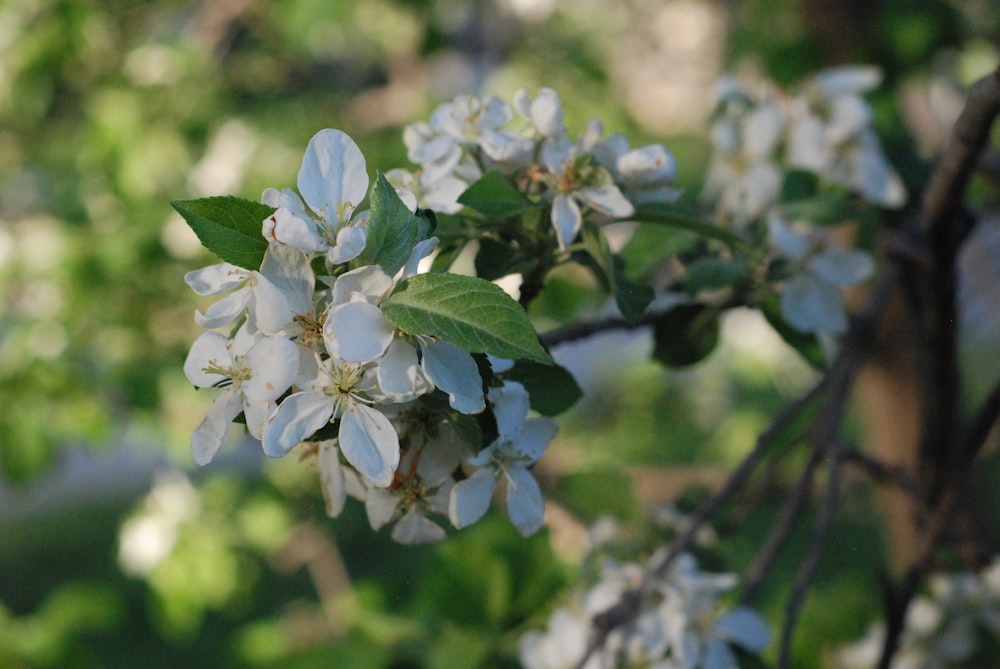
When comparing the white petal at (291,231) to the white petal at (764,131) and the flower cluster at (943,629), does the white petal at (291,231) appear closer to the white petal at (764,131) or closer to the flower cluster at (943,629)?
the white petal at (764,131)

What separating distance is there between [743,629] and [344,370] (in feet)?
1.36

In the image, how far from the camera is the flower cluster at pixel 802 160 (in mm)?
761

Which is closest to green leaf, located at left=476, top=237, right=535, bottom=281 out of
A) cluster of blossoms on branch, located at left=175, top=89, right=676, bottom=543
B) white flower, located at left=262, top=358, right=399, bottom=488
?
cluster of blossoms on branch, located at left=175, top=89, right=676, bottom=543

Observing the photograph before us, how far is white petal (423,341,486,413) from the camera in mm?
400

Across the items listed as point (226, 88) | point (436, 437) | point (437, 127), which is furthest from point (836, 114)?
point (226, 88)

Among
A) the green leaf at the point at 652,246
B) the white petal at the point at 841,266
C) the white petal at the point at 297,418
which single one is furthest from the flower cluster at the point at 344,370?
the white petal at the point at 841,266

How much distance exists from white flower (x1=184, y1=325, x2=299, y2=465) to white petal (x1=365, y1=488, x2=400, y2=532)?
0.08 meters

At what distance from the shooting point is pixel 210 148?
1.70m

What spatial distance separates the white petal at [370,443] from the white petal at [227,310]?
0.23 feet

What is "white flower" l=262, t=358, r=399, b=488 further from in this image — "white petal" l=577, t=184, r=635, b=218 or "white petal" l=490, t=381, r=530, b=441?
"white petal" l=577, t=184, r=635, b=218

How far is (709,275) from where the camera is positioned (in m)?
0.61

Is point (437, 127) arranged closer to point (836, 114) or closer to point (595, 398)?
point (836, 114)

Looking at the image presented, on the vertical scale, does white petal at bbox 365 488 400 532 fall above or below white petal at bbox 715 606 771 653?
above

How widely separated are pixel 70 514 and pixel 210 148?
11.9 feet
